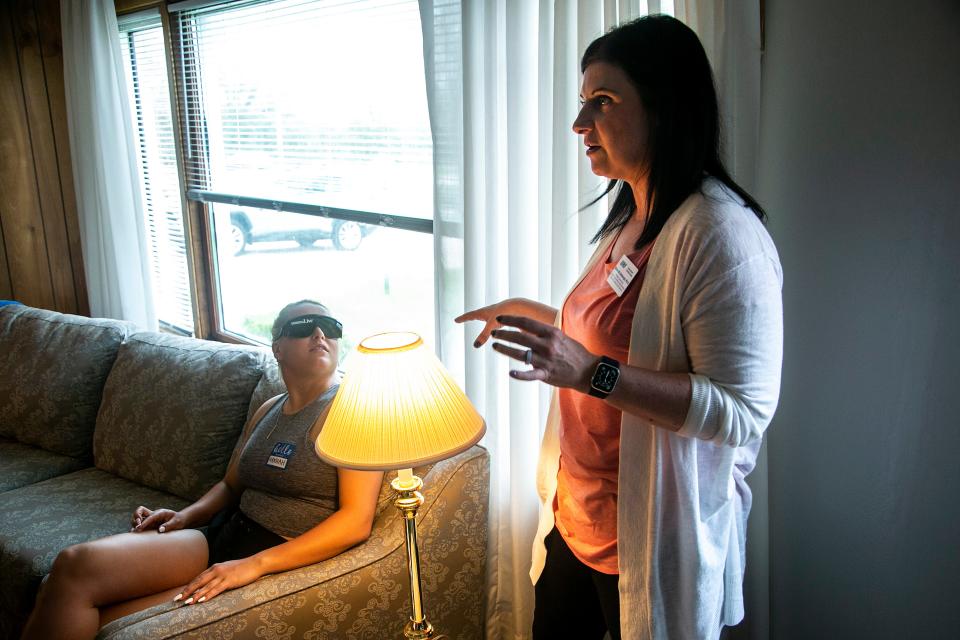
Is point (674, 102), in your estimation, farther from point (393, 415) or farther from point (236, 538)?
point (236, 538)

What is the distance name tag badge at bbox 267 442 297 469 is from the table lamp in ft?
1.47

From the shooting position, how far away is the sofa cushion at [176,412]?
7.73 ft

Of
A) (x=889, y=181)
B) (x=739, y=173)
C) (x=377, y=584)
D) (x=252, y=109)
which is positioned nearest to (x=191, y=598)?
(x=377, y=584)

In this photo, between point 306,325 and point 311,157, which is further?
point 311,157

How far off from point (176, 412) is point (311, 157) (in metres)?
1.03

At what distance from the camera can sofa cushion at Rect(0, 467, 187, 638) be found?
6.70 feet

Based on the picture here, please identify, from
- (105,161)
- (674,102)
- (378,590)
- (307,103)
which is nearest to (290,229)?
(307,103)

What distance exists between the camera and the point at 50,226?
12.2 ft

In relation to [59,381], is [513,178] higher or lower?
higher

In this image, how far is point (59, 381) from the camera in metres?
2.76

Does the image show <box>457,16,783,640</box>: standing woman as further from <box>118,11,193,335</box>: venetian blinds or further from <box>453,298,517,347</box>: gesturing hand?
<box>118,11,193,335</box>: venetian blinds

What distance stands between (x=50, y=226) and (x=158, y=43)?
111 centimetres

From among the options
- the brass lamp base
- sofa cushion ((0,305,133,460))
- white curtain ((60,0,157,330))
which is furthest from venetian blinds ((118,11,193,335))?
the brass lamp base

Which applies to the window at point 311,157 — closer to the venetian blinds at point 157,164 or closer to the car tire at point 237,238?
the car tire at point 237,238
